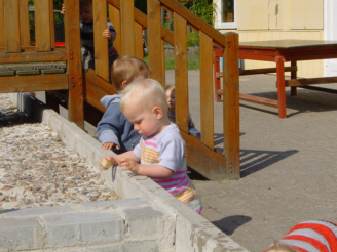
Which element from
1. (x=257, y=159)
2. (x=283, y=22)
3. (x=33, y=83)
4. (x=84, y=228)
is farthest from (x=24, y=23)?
(x=283, y=22)

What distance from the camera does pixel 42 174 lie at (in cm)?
604

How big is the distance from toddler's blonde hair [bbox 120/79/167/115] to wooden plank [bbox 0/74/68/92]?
3.57 m

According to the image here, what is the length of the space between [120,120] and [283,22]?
38.0 ft

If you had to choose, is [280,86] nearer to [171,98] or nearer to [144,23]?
[144,23]

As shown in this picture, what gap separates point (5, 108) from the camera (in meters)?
10.7

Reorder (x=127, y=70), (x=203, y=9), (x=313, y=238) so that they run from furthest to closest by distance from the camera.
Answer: (x=203, y=9)
(x=127, y=70)
(x=313, y=238)

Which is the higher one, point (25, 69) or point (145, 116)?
point (25, 69)

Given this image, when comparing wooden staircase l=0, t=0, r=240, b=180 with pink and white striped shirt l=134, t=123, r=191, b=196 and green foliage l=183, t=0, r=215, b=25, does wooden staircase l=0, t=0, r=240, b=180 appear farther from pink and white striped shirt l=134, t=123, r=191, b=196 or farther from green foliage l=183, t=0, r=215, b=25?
green foliage l=183, t=0, r=215, b=25

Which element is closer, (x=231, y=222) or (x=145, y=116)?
(x=145, y=116)

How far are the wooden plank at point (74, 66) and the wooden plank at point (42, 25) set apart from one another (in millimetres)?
359

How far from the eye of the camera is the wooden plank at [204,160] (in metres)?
7.20

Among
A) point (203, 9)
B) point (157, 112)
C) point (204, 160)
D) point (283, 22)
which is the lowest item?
point (204, 160)

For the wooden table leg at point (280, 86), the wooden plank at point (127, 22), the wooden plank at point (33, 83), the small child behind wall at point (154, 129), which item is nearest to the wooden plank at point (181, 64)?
the wooden plank at point (127, 22)

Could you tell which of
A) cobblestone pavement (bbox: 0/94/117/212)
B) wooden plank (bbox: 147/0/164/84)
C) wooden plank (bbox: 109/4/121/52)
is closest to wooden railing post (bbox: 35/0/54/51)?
wooden plank (bbox: 109/4/121/52)
